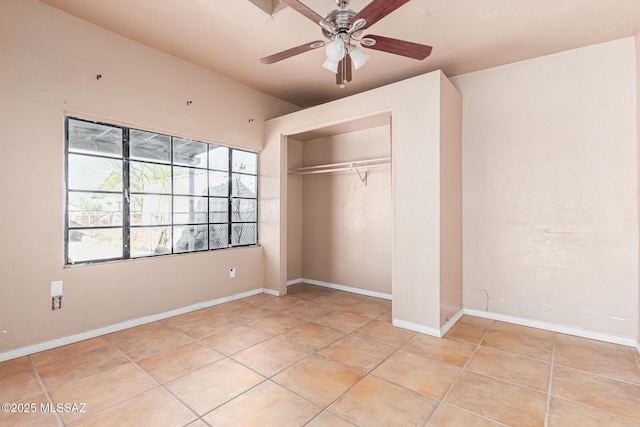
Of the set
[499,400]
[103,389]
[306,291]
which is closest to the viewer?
[499,400]

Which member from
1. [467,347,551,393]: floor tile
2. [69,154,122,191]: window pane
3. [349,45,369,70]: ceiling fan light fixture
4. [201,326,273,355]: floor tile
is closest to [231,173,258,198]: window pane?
[69,154,122,191]: window pane

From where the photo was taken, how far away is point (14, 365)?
244 cm

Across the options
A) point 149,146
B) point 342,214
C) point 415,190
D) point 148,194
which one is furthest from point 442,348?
point 149,146

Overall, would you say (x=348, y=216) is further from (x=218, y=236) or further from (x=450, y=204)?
(x=218, y=236)

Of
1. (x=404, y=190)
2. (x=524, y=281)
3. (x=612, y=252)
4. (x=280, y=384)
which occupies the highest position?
(x=404, y=190)

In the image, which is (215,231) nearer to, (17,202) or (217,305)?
(217,305)

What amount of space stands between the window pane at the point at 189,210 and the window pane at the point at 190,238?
9 cm

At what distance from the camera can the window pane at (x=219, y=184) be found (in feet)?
13.5

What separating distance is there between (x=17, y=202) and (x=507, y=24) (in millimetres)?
4669

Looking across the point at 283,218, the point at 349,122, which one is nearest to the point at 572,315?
the point at 349,122

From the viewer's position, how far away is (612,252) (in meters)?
2.99

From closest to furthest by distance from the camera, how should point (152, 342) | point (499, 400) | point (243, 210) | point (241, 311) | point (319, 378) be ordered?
point (499, 400), point (319, 378), point (152, 342), point (241, 311), point (243, 210)

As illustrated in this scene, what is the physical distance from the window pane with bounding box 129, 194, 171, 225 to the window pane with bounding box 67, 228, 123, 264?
23 centimetres

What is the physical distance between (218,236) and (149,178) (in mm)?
1152
